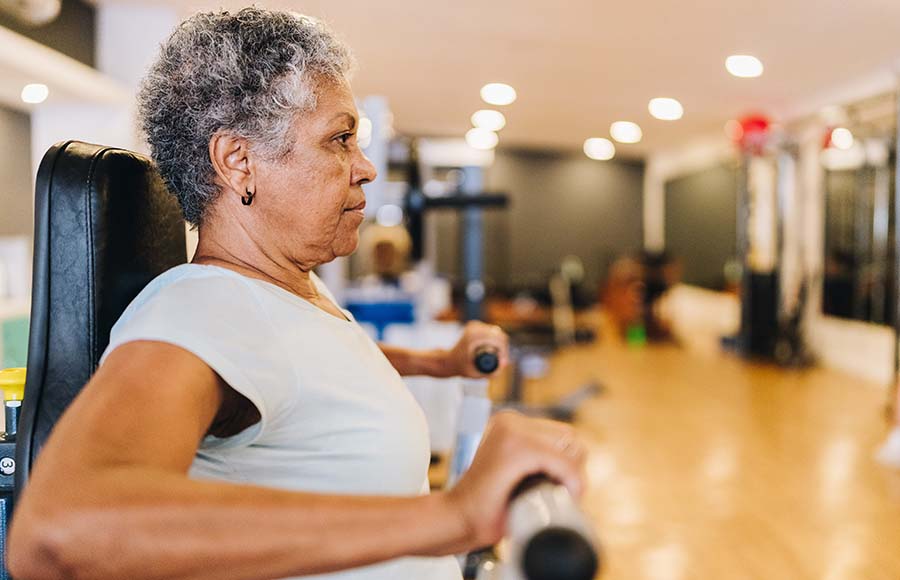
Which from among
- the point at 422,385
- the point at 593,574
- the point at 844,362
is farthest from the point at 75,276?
the point at 844,362

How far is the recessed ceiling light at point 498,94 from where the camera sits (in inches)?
289

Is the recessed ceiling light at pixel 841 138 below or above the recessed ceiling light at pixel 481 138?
below

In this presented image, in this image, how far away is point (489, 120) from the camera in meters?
9.67

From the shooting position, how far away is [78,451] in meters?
0.60

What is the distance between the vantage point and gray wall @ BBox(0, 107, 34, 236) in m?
3.30

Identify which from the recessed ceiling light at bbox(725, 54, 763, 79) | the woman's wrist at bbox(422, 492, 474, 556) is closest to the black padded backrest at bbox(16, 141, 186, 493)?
the woman's wrist at bbox(422, 492, 474, 556)

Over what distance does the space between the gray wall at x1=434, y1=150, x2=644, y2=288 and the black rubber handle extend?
11660 mm

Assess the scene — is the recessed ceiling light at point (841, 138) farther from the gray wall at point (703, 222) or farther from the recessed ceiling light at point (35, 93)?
the recessed ceiling light at point (35, 93)

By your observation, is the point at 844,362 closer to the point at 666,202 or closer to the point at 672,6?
the point at 672,6

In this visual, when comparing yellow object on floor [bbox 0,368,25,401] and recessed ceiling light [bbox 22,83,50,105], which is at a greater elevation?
recessed ceiling light [bbox 22,83,50,105]

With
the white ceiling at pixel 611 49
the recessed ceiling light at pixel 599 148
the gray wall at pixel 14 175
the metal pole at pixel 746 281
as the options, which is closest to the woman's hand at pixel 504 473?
the gray wall at pixel 14 175

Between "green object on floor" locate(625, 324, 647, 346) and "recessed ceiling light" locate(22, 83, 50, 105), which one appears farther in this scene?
"green object on floor" locate(625, 324, 647, 346)

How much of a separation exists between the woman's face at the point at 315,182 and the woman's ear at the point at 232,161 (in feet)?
0.04

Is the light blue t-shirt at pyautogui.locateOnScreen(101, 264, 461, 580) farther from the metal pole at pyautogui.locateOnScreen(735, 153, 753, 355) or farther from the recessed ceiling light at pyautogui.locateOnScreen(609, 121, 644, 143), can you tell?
the recessed ceiling light at pyautogui.locateOnScreen(609, 121, 644, 143)
